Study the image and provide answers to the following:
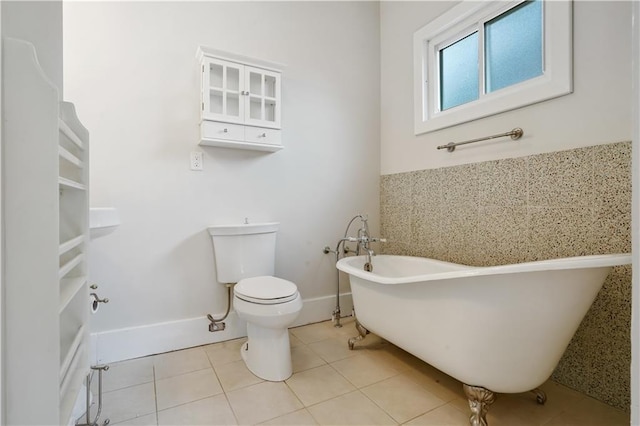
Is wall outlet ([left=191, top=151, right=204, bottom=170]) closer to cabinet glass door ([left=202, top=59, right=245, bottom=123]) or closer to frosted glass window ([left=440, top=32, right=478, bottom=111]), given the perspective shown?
cabinet glass door ([left=202, top=59, right=245, bottom=123])

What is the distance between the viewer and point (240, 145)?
201 centimetres

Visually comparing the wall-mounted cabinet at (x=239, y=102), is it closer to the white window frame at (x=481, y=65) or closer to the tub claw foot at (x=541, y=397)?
the white window frame at (x=481, y=65)

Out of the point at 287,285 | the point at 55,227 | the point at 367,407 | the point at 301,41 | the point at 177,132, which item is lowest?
the point at 367,407

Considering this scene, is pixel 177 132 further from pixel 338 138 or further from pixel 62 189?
pixel 338 138

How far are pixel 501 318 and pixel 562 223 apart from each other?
74 centimetres

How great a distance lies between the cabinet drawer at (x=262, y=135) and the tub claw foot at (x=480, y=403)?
68.5 inches

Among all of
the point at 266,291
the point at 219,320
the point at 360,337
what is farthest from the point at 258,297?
the point at 360,337

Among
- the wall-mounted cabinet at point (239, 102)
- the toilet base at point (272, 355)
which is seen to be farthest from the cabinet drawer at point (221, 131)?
the toilet base at point (272, 355)

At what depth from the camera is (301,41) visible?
2371 mm

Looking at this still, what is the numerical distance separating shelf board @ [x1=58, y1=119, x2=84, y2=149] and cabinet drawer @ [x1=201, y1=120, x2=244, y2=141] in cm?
89

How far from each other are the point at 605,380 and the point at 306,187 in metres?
→ 1.97

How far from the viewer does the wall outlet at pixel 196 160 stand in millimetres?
1986

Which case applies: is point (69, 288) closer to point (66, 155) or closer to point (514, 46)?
point (66, 155)

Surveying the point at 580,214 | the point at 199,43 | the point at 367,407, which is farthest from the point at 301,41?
the point at 367,407
